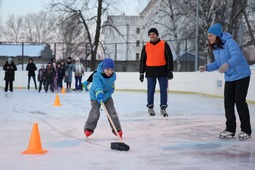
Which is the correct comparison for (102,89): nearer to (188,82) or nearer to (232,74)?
(232,74)

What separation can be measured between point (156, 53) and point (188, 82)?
490 inches

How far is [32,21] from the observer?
308 feet

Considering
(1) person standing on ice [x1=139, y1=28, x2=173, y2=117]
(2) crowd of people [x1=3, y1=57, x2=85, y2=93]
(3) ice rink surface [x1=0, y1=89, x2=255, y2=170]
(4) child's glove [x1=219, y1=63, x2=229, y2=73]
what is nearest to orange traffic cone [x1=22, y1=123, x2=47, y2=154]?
(3) ice rink surface [x1=0, y1=89, x2=255, y2=170]

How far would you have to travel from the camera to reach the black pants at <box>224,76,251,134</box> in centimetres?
595

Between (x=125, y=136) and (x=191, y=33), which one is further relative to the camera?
(x=191, y=33)

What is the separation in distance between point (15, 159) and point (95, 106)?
175cm

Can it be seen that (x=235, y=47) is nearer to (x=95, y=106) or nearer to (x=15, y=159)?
(x=95, y=106)

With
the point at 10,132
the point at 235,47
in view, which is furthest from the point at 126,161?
the point at 10,132

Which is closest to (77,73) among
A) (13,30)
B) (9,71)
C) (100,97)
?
(9,71)

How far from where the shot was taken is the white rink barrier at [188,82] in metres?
17.3

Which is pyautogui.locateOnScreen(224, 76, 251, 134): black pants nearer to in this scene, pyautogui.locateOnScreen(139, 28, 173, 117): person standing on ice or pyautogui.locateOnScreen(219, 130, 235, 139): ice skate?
pyautogui.locateOnScreen(219, 130, 235, 139): ice skate

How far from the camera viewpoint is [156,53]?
884 centimetres

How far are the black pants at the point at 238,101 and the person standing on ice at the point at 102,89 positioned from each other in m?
1.45

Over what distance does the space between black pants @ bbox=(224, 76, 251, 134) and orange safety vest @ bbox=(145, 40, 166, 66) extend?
2808mm
